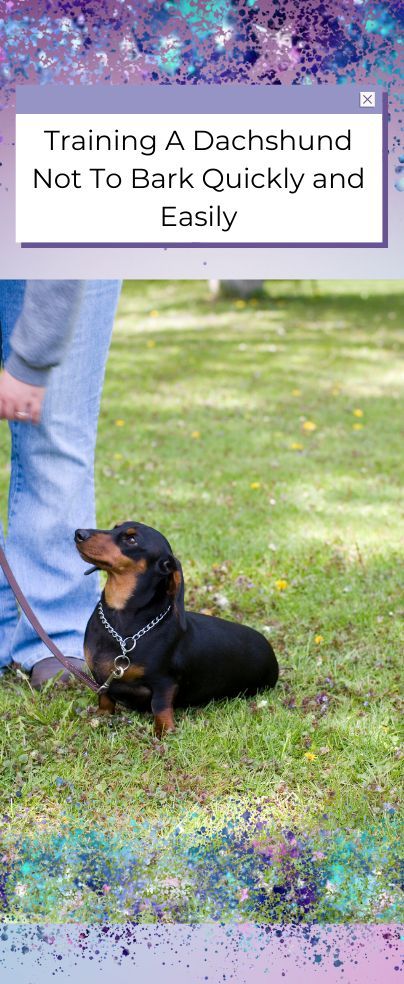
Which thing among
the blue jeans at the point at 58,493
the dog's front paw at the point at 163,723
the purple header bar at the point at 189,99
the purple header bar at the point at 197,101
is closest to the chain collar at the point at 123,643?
the dog's front paw at the point at 163,723

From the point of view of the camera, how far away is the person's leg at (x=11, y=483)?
325 centimetres

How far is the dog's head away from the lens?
10.0 ft

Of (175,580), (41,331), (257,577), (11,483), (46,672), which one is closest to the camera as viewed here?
(41,331)

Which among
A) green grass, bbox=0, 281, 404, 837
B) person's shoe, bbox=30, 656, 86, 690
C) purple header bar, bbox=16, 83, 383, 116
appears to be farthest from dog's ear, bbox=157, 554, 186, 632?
purple header bar, bbox=16, 83, 383, 116

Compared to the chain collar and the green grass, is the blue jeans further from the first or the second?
the chain collar

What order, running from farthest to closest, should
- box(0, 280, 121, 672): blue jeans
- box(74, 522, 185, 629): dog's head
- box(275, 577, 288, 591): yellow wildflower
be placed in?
box(275, 577, 288, 591): yellow wildflower → box(0, 280, 121, 672): blue jeans → box(74, 522, 185, 629): dog's head

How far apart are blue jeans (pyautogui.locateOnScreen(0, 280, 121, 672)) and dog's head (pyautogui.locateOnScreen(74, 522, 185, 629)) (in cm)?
50

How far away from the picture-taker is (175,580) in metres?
3.09

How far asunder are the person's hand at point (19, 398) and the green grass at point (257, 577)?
99cm

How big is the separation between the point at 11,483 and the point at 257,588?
121 centimetres

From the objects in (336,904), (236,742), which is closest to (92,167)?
(236,742)

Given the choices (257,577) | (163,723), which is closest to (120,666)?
(163,723)

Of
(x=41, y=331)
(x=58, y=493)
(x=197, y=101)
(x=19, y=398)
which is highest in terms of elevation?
(x=197, y=101)

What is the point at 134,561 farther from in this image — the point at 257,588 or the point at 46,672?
the point at 257,588
